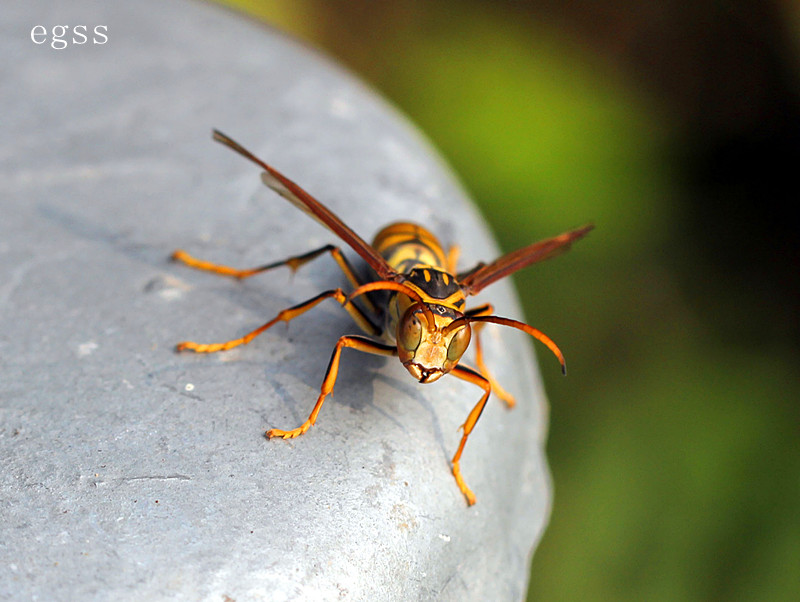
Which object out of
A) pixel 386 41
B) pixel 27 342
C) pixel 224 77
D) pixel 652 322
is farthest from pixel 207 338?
pixel 386 41

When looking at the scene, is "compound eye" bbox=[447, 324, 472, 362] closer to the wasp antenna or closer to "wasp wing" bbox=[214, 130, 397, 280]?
the wasp antenna

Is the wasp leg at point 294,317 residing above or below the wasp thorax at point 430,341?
below

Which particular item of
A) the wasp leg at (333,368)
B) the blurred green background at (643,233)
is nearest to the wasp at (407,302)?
the wasp leg at (333,368)

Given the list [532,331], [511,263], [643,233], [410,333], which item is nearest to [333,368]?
[410,333]

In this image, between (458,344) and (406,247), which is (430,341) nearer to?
(458,344)

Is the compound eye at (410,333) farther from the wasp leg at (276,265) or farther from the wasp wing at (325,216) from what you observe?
the wasp leg at (276,265)

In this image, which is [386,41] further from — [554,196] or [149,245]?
[149,245]

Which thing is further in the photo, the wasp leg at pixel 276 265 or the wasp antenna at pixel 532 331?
the wasp leg at pixel 276 265

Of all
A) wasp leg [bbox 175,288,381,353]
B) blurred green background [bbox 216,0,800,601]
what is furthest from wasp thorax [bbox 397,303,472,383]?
blurred green background [bbox 216,0,800,601]
